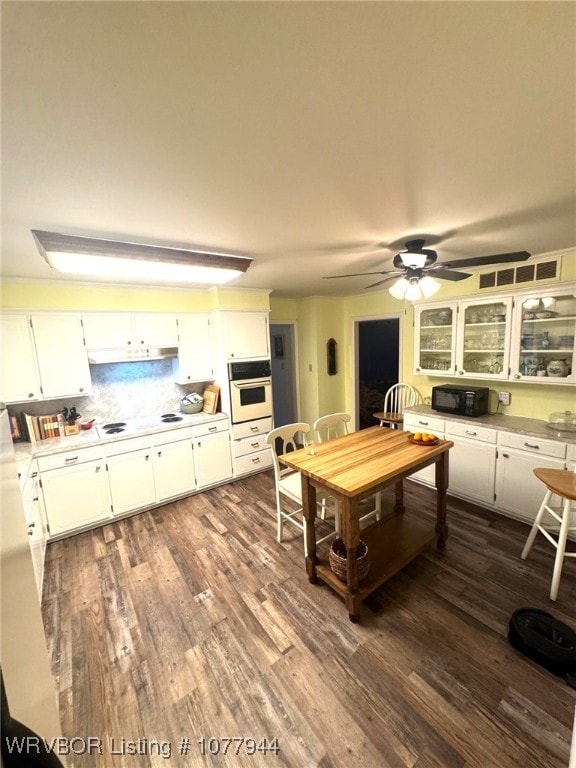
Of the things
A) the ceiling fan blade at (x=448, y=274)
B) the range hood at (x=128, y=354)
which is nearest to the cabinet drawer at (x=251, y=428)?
the range hood at (x=128, y=354)

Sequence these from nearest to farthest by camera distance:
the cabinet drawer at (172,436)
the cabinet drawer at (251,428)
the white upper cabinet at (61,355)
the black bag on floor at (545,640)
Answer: the black bag on floor at (545,640) < the white upper cabinet at (61,355) < the cabinet drawer at (172,436) < the cabinet drawer at (251,428)

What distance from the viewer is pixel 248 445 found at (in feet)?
12.8

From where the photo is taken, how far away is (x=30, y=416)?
2865 mm

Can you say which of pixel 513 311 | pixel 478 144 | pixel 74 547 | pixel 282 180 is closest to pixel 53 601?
pixel 74 547

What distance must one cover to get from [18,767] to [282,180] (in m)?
1.75

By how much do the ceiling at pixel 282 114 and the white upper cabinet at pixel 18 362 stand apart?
3.89 feet

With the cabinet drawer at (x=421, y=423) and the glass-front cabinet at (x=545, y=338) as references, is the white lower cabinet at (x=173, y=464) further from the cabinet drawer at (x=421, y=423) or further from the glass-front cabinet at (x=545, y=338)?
the glass-front cabinet at (x=545, y=338)

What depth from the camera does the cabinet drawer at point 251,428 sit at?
376 centimetres

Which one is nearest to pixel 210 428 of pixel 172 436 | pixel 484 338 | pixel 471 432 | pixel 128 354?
pixel 172 436

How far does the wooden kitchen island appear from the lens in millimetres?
1883

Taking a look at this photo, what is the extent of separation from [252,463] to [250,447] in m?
0.23

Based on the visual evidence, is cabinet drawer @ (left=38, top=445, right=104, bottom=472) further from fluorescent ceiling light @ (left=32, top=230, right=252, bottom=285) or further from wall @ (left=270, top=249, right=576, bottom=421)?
wall @ (left=270, top=249, right=576, bottom=421)

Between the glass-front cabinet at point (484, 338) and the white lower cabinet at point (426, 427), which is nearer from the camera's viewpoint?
the glass-front cabinet at point (484, 338)

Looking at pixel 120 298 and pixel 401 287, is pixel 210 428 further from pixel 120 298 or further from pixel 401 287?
pixel 401 287
